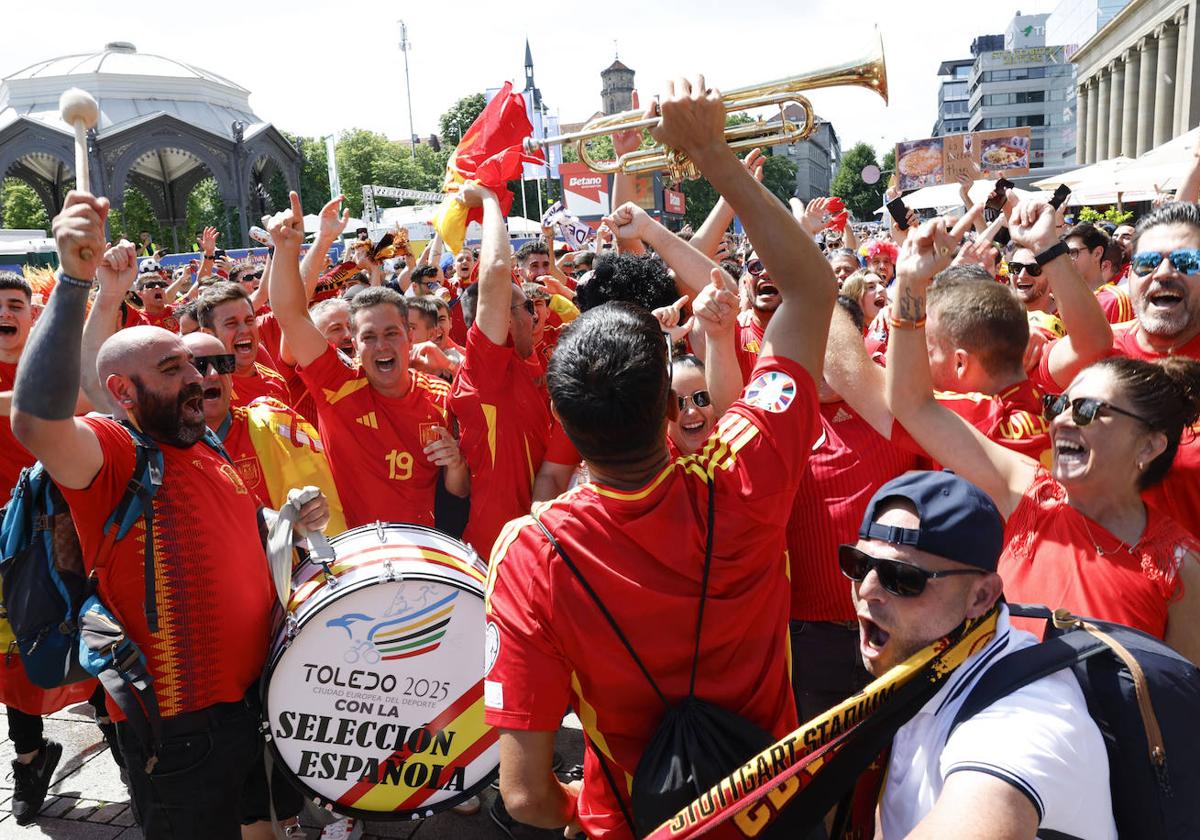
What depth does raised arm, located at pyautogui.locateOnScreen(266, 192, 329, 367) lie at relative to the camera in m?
3.83

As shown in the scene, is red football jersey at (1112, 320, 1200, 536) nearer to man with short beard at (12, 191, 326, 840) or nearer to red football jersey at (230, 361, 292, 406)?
man with short beard at (12, 191, 326, 840)

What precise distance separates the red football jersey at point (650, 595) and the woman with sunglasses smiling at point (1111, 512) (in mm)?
864

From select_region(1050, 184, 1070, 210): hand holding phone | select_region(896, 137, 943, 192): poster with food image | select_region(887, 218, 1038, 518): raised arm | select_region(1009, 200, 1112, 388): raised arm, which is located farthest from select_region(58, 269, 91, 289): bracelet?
select_region(896, 137, 943, 192): poster with food image

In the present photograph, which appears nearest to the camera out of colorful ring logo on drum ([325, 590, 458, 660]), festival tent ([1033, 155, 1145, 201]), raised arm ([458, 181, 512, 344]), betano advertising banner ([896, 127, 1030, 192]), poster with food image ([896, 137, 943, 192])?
colorful ring logo on drum ([325, 590, 458, 660])

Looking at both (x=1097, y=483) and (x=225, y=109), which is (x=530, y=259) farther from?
(x=225, y=109)

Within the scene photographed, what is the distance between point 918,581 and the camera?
1724mm

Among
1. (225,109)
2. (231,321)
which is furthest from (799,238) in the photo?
(225,109)

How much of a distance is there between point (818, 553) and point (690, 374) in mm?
821

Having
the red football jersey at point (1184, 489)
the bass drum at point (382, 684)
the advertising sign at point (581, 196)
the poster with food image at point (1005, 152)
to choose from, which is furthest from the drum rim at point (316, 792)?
the poster with food image at point (1005, 152)

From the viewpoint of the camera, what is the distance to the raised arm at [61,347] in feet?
7.76

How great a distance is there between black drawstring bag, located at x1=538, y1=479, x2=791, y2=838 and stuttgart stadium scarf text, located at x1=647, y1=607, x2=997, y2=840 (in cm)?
→ 4

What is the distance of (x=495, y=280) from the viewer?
148 inches

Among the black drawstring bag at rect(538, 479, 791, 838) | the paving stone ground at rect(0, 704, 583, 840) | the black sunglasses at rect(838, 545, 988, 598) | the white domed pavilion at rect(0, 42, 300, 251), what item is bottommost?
the paving stone ground at rect(0, 704, 583, 840)

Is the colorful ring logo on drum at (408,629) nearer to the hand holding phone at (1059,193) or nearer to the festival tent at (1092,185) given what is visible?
the hand holding phone at (1059,193)
